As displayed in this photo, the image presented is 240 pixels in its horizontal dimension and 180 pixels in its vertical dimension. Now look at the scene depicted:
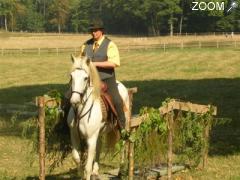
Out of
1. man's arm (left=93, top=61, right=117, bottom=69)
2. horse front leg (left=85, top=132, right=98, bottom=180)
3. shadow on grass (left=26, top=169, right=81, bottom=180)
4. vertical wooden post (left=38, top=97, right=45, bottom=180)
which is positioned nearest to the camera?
vertical wooden post (left=38, top=97, right=45, bottom=180)

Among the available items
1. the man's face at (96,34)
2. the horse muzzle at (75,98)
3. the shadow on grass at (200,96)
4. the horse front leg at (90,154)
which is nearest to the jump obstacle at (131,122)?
the horse front leg at (90,154)

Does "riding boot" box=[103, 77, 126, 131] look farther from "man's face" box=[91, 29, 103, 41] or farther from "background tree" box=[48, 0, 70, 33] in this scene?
"background tree" box=[48, 0, 70, 33]

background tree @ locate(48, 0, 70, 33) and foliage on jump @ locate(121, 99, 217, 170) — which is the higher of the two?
background tree @ locate(48, 0, 70, 33)

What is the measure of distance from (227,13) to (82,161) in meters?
128

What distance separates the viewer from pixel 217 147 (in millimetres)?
15852

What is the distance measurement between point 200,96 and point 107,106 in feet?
57.3

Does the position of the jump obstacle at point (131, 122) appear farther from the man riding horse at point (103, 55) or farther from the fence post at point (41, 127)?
the man riding horse at point (103, 55)

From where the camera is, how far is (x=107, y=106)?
34.0ft

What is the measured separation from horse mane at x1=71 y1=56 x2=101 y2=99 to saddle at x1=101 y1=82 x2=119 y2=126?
0.34 metres

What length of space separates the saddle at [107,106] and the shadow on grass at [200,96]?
18.2 ft

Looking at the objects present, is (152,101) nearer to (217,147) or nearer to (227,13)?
(217,147)

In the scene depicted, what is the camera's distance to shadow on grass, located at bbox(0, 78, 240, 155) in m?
17.2

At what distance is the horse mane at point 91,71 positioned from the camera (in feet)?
30.7

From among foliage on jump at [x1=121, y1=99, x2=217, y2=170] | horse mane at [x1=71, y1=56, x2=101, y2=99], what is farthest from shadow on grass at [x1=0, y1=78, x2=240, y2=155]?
horse mane at [x1=71, y1=56, x2=101, y2=99]
